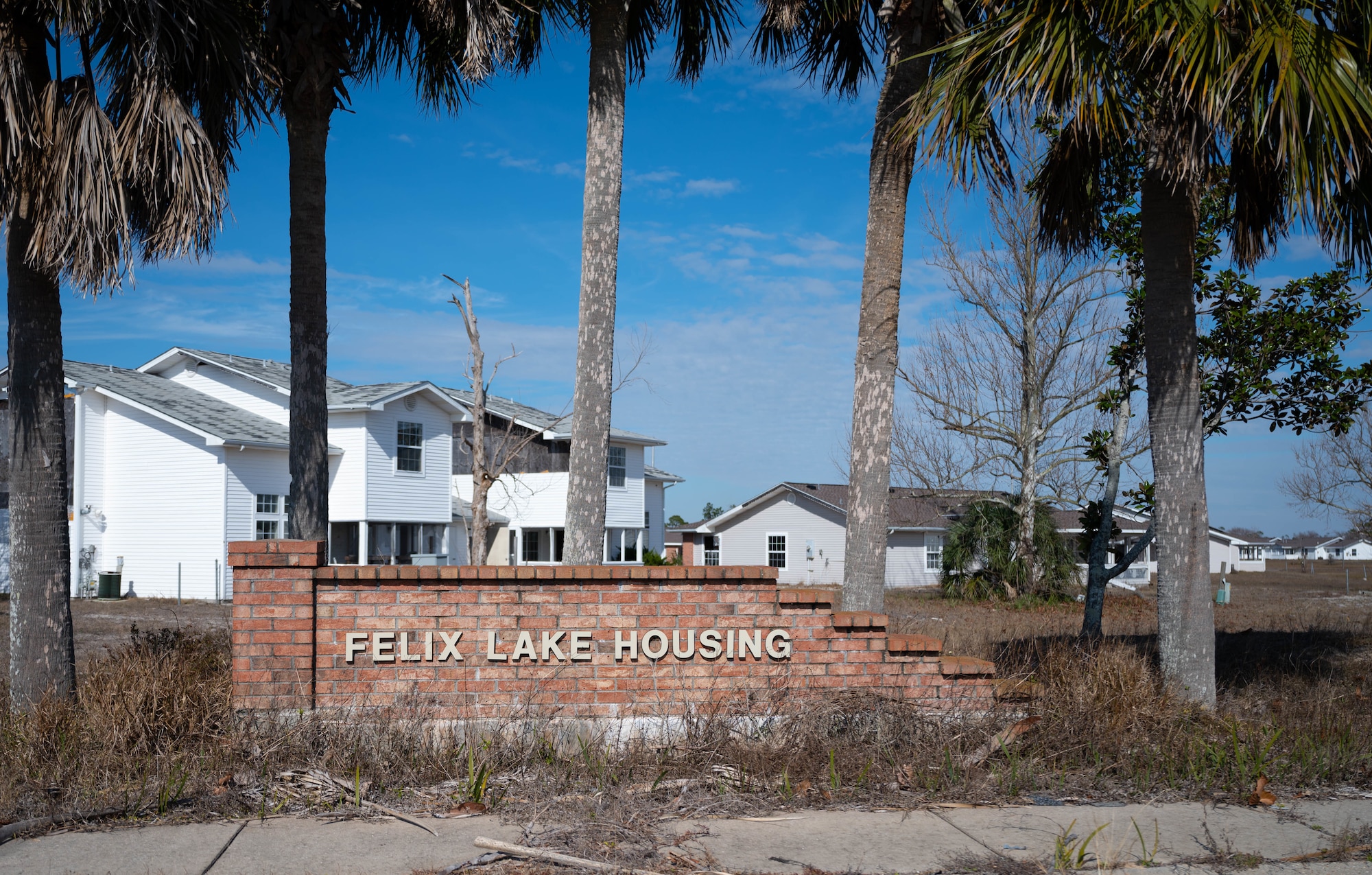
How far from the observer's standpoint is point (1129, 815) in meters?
6.07

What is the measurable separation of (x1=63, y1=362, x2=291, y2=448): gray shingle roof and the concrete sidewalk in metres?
23.4

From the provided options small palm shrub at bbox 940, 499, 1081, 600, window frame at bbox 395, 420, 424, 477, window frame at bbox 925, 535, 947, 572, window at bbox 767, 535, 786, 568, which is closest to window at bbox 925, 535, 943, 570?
window frame at bbox 925, 535, 947, 572

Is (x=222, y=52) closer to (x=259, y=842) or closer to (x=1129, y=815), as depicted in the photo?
(x=259, y=842)

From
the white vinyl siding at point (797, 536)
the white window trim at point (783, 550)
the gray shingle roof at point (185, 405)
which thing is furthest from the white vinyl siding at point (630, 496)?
the gray shingle roof at point (185, 405)

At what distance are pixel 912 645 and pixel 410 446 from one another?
26.3m

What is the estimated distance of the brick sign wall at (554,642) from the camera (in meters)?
6.92

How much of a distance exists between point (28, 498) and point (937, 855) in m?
7.16

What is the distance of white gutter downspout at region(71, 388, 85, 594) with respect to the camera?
2838cm

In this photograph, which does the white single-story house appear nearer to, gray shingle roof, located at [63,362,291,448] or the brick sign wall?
gray shingle roof, located at [63,362,291,448]

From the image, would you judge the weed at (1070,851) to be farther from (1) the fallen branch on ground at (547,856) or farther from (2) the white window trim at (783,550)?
(2) the white window trim at (783,550)

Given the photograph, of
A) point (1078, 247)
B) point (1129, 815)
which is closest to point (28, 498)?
point (1129, 815)

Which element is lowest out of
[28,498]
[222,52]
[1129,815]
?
[1129,815]

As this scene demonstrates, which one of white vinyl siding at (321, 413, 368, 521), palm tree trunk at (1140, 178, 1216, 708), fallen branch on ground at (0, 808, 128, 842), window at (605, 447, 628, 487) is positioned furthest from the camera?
window at (605, 447, 628, 487)

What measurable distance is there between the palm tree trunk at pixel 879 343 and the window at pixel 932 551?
36.5 metres
